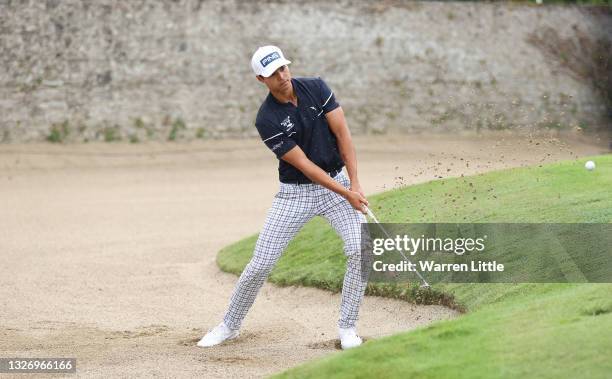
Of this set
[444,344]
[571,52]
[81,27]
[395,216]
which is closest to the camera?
[444,344]

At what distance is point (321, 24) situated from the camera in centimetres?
2967

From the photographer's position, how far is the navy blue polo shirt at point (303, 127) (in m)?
8.38

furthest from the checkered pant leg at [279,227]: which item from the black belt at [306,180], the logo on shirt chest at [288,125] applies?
the logo on shirt chest at [288,125]

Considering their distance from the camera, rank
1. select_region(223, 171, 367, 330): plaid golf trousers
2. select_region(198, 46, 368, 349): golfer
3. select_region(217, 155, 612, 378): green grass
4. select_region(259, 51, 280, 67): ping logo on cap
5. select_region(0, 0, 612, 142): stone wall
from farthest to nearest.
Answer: select_region(0, 0, 612, 142): stone wall
select_region(223, 171, 367, 330): plaid golf trousers
select_region(198, 46, 368, 349): golfer
select_region(259, 51, 280, 67): ping logo on cap
select_region(217, 155, 612, 378): green grass

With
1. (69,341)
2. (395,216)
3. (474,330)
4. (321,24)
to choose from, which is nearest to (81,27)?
(321,24)

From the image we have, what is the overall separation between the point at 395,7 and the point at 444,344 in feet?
79.4

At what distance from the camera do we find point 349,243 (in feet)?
27.6

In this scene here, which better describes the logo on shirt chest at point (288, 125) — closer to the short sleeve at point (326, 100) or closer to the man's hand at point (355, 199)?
the short sleeve at point (326, 100)

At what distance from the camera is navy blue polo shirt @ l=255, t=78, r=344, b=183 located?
27.5 ft

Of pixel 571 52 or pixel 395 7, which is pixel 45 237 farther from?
pixel 571 52

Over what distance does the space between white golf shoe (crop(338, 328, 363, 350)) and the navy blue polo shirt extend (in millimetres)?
1205

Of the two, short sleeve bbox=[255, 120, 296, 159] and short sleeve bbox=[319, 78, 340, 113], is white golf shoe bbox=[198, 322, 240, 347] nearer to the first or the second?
short sleeve bbox=[255, 120, 296, 159]

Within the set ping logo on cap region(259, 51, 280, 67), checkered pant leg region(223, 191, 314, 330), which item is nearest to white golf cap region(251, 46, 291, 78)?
ping logo on cap region(259, 51, 280, 67)

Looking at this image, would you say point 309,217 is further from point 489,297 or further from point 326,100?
point 489,297
